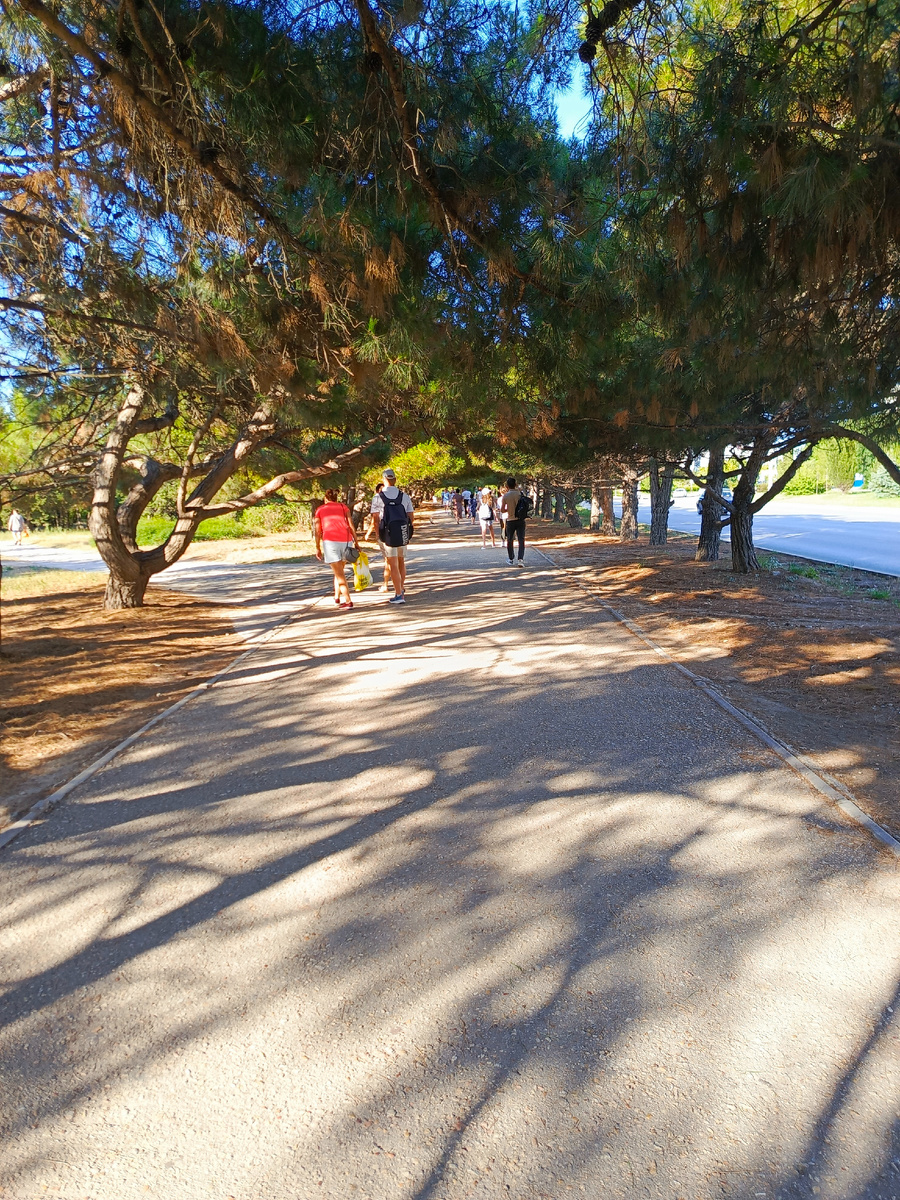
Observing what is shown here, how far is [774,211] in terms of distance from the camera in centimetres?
448

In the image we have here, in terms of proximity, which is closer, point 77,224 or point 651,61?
point 651,61

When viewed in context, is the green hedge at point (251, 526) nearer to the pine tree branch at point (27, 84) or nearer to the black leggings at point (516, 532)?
the black leggings at point (516, 532)

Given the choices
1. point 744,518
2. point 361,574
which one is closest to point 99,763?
point 361,574

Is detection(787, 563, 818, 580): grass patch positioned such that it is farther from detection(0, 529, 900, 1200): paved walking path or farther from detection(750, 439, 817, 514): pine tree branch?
detection(0, 529, 900, 1200): paved walking path

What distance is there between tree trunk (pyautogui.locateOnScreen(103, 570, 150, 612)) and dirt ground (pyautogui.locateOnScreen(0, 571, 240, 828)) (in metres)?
0.20

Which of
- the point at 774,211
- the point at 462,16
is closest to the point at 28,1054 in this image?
the point at 774,211

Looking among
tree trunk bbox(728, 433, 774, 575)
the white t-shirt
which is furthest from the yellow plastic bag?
tree trunk bbox(728, 433, 774, 575)

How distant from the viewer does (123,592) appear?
12.7 meters

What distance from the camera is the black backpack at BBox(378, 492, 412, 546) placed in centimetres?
1152

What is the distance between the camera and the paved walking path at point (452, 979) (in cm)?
211

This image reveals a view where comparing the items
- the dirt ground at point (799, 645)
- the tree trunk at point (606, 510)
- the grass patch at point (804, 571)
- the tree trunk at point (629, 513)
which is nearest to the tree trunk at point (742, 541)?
the dirt ground at point (799, 645)

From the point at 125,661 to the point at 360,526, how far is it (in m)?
25.2

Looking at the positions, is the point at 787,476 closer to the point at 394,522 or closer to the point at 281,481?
the point at 394,522

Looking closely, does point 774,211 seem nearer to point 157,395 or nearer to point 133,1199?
point 133,1199
